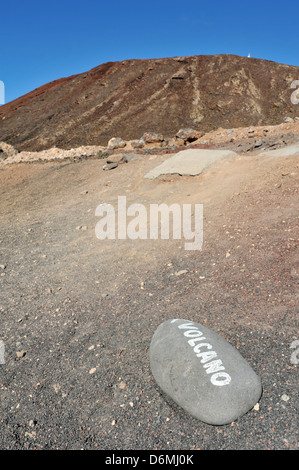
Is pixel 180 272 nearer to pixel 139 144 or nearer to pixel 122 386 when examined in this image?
pixel 122 386

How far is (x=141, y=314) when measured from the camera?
3701mm

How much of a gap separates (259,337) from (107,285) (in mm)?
2187

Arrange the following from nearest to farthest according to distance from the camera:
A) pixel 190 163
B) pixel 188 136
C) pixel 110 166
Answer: pixel 190 163 < pixel 110 166 < pixel 188 136

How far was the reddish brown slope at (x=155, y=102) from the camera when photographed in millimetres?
29453

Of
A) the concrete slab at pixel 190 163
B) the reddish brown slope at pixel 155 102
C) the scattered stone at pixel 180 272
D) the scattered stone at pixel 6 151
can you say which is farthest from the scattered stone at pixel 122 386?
the reddish brown slope at pixel 155 102

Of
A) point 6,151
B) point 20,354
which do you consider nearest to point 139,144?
point 6,151

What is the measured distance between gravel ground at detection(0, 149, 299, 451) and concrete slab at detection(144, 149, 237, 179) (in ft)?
2.72

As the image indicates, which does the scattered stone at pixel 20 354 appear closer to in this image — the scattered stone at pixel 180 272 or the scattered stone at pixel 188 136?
the scattered stone at pixel 180 272

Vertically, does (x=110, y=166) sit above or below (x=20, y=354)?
above

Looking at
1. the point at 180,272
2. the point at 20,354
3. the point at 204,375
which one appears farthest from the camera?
the point at 180,272

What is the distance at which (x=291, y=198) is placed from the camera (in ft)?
17.6

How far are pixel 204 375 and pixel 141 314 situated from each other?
4.32 feet

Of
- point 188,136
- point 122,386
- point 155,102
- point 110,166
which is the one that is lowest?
point 122,386

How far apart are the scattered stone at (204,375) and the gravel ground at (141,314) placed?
0.30 ft
